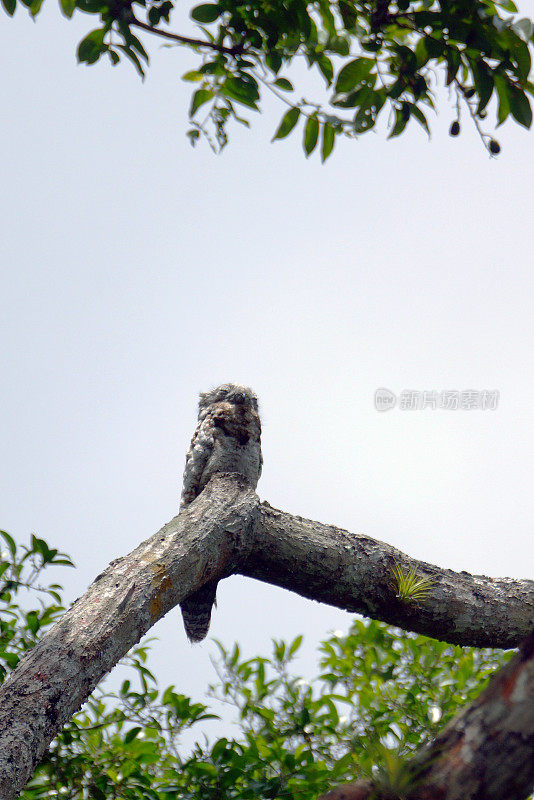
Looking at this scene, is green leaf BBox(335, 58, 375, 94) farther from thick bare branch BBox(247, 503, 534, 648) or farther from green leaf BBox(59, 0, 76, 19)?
thick bare branch BBox(247, 503, 534, 648)

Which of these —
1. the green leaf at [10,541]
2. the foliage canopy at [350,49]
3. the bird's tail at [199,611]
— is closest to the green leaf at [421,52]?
the foliage canopy at [350,49]

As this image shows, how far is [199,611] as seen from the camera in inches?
119

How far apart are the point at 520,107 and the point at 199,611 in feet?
8.14

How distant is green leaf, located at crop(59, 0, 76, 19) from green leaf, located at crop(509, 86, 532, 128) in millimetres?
1570

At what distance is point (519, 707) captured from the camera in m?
0.94

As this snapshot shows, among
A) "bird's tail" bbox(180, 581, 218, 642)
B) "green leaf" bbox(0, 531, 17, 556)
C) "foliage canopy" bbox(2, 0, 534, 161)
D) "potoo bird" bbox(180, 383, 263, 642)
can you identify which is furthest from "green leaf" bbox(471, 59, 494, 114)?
"green leaf" bbox(0, 531, 17, 556)

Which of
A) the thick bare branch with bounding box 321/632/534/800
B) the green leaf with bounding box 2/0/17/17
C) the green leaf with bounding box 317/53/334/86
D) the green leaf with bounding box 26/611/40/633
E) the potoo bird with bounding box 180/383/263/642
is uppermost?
the green leaf with bounding box 317/53/334/86

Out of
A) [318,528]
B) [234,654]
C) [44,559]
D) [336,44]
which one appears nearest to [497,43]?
[336,44]

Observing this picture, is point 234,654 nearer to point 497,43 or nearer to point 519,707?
point 519,707

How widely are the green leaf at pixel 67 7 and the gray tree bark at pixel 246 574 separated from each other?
2.00 meters

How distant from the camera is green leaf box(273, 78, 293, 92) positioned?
7.81 ft

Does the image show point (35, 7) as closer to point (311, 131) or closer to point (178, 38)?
point (178, 38)

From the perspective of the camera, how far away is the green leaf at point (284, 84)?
7.81 feet

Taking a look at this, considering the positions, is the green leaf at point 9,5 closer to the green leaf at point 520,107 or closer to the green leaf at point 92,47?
the green leaf at point 92,47
